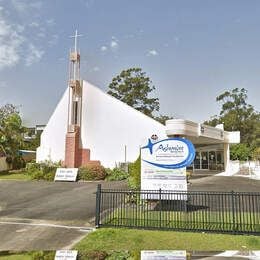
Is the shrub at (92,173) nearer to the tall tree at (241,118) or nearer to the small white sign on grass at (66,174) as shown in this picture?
→ the small white sign on grass at (66,174)

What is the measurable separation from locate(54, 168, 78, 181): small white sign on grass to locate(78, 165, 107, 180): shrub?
0.52 meters

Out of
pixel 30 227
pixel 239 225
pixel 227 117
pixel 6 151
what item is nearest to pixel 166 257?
pixel 239 225

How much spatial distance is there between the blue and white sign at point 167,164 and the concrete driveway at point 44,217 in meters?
2.79

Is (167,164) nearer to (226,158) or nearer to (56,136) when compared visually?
(56,136)

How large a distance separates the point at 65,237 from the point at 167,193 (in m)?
3.96

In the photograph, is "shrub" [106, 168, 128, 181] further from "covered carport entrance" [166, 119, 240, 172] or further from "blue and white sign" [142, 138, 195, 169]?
"blue and white sign" [142, 138, 195, 169]

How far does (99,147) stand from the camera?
30.6 meters

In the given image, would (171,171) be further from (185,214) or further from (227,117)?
(227,117)

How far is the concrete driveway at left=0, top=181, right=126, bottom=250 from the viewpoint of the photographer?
33.4 feet

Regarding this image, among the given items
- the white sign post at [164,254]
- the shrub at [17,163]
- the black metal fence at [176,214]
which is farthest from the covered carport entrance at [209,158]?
the white sign post at [164,254]

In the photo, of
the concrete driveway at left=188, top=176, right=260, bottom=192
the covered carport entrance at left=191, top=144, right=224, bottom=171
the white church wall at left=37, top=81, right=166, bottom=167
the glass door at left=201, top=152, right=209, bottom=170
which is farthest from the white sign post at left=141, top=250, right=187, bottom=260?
the glass door at left=201, top=152, right=209, bottom=170

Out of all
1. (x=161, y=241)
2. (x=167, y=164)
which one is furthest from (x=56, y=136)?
(x=161, y=241)

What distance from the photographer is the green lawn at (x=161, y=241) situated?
30.5 ft

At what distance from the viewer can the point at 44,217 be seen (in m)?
13.4
